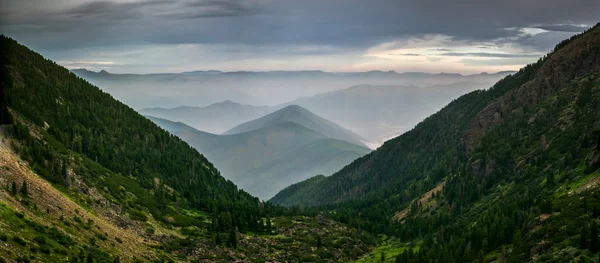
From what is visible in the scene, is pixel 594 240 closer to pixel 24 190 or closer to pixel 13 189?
pixel 24 190

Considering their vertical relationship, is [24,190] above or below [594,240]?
above

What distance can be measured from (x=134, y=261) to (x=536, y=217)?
10394 centimetres

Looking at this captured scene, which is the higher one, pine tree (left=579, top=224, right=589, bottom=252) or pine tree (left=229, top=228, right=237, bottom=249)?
pine tree (left=579, top=224, right=589, bottom=252)

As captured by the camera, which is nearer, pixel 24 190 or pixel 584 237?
pixel 584 237

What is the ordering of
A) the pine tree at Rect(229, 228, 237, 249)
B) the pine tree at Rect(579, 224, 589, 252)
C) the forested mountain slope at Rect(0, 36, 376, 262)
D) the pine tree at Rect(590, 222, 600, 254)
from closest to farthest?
the forested mountain slope at Rect(0, 36, 376, 262), the pine tree at Rect(590, 222, 600, 254), the pine tree at Rect(579, 224, 589, 252), the pine tree at Rect(229, 228, 237, 249)

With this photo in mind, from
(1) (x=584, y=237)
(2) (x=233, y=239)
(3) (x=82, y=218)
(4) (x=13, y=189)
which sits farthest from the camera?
(2) (x=233, y=239)

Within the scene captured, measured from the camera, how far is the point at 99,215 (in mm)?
143500

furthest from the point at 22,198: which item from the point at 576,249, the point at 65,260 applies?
the point at 576,249

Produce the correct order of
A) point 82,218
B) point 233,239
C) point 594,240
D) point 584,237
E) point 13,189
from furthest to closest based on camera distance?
1. point 233,239
2. point 82,218
3. point 13,189
4. point 584,237
5. point 594,240

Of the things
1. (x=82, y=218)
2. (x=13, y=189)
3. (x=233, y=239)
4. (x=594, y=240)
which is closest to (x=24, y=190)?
(x=13, y=189)

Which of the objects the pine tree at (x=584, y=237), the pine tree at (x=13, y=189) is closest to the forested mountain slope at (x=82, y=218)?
the pine tree at (x=13, y=189)

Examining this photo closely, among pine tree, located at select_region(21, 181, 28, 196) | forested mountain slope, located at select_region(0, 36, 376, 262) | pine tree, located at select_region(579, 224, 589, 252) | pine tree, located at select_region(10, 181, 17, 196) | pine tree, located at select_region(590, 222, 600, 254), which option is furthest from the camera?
pine tree, located at select_region(21, 181, 28, 196)

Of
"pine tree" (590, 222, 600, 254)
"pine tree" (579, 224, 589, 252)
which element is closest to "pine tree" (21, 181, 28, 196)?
"pine tree" (590, 222, 600, 254)

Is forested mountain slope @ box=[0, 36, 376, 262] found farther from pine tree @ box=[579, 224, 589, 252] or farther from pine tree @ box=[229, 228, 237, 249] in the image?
pine tree @ box=[579, 224, 589, 252]
